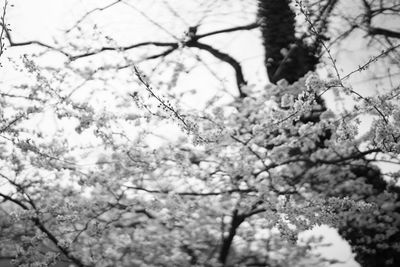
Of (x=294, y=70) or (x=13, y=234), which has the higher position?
(x=294, y=70)

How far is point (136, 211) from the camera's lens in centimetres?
691

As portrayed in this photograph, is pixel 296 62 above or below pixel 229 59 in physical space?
below

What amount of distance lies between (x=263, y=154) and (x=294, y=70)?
69.5 inches

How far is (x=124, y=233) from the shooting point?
7555mm

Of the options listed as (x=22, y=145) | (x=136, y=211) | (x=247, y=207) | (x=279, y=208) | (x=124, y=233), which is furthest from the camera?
(x=124, y=233)

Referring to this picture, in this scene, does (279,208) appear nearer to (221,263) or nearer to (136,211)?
(221,263)

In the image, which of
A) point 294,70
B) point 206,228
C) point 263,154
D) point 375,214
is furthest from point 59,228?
point 375,214

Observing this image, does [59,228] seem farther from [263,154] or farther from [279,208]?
[279,208]

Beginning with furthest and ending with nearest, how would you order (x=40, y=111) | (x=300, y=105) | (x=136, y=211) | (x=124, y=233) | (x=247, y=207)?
(x=124, y=233), (x=136, y=211), (x=247, y=207), (x=40, y=111), (x=300, y=105)

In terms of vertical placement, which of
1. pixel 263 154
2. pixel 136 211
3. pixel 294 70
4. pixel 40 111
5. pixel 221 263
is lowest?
pixel 221 263

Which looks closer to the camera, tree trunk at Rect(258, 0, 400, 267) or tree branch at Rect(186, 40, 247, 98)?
tree trunk at Rect(258, 0, 400, 267)

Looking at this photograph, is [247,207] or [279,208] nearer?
[279,208]

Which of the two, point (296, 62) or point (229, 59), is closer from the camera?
point (296, 62)

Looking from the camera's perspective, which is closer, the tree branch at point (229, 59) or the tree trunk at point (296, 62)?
the tree trunk at point (296, 62)
